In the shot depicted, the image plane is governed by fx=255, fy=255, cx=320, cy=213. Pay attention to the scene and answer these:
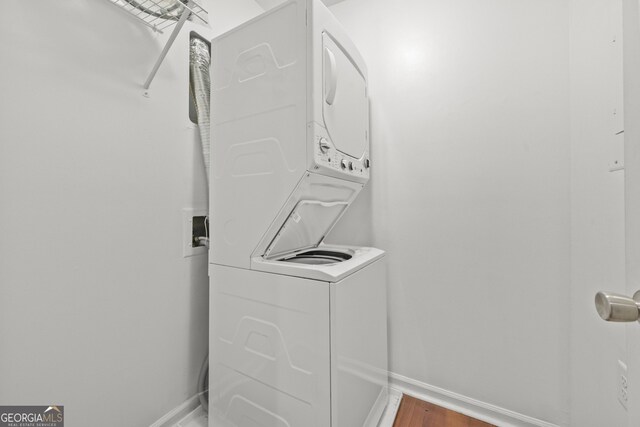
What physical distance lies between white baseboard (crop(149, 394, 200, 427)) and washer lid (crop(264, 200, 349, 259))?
1.14 m

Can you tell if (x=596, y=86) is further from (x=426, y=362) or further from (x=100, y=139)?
(x=100, y=139)

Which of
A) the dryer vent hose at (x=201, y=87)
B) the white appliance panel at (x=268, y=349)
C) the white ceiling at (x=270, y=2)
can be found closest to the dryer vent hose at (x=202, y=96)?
the dryer vent hose at (x=201, y=87)

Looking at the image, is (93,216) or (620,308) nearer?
(620,308)

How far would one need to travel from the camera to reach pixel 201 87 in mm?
1716

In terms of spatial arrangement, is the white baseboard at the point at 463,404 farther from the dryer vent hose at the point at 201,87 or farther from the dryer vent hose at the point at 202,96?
the dryer vent hose at the point at 201,87

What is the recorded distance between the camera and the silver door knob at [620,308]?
447 mm

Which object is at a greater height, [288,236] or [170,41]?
[170,41]

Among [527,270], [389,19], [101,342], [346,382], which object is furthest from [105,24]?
[527,270]

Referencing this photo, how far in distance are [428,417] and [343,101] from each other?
6.68ft

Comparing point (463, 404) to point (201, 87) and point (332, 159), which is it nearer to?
point (332, 159)

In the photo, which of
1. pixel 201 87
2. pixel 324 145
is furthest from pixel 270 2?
pixel 324 145

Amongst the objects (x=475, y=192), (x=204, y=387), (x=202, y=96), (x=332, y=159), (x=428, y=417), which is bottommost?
(x=428, y=417)

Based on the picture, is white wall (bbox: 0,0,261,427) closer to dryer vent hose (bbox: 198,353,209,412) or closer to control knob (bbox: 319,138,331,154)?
dryer vent hose (bbox: 198,353,209,412)

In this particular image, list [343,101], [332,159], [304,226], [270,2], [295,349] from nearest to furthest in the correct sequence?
1. [295,349]
2. [332,159]
3. [343,101]
4. [304,226]
5. [270,2]
